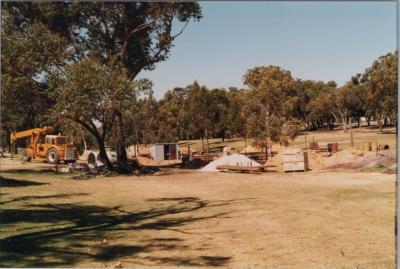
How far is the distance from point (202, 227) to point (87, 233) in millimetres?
3168

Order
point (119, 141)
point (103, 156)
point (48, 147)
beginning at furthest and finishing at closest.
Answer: point (48, 147)
point (119, 141)
point (103, 156)

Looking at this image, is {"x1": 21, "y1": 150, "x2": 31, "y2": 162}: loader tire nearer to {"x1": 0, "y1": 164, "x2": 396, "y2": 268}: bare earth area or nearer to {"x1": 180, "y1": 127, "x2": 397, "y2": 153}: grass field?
{"x1": 0, "y1": 164, "x2": 396, "y2": 268}: bare earth area

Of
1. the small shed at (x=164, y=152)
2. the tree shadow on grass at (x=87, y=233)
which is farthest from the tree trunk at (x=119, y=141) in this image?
the small shed at (x=164, y=152)

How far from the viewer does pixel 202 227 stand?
41.6 feet

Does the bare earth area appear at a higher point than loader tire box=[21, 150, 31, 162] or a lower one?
lower

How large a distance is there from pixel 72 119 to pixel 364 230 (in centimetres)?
2404

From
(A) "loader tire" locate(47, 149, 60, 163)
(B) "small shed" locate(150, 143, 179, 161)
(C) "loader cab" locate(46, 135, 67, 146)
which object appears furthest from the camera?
(B) "small shed" locate(150, 143, 179, 161)

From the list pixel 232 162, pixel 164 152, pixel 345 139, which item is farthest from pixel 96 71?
pixel 345 139

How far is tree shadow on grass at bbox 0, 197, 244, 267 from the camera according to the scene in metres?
9.28

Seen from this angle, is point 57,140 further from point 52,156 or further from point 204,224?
point 204,224

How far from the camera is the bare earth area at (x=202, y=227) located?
9344 mm

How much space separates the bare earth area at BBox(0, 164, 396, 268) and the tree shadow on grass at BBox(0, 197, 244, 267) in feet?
0.07

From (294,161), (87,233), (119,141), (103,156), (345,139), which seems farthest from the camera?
(345,139)

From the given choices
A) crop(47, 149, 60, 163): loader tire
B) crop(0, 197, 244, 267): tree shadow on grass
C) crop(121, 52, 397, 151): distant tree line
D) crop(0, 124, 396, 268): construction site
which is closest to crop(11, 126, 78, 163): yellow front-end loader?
crop(47, 149, 60, 163): loader tire
